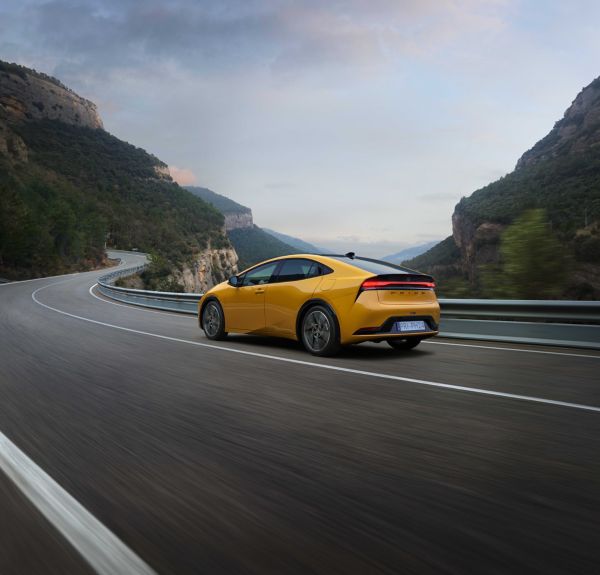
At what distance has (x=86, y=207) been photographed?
102m

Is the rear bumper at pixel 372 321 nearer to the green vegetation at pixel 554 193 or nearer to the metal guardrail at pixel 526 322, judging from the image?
the metal guardrail at pixel 526 322

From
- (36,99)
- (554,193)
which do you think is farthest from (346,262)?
(36,99)

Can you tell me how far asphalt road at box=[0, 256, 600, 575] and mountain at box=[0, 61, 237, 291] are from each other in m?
58.3

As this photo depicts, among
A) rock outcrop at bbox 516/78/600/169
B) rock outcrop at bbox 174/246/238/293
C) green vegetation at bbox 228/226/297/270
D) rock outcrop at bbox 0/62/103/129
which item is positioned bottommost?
rock outcrop at bbox 174/246/238/293

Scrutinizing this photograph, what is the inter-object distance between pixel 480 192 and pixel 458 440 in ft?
266

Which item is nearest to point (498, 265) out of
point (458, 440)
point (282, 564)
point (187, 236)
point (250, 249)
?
point (458, 440)

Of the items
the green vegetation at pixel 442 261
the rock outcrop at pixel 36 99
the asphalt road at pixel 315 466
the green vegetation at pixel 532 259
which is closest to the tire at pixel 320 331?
the asphalt road at pixel 315 466

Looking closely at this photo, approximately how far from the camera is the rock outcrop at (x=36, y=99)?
15400 centimetres

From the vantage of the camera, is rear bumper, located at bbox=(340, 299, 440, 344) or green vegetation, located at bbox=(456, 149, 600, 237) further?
green vegetation, located at bbox=(456, 149, 600, 237)

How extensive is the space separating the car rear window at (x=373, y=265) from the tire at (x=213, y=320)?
2.61 meters

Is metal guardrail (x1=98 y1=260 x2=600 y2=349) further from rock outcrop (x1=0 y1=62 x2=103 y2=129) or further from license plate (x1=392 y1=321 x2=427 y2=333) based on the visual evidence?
rock outcrop (x1=0 y1=62 x2=103 y2=129)

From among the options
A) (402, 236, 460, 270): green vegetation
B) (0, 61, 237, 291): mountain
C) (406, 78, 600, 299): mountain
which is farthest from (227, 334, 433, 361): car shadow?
(402, 236, 460, 270): green vegetation

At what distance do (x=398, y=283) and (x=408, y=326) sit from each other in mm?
592

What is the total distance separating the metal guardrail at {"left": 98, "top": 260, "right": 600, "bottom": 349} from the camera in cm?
796
